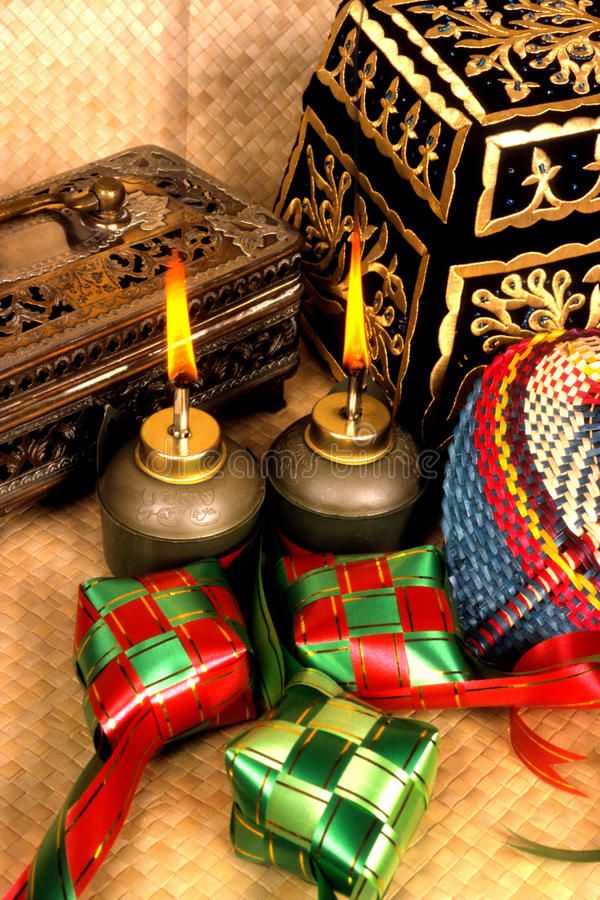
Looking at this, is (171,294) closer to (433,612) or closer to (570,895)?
(433,612)

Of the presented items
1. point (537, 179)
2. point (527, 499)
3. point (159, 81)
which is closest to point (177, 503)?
point (527, 499)

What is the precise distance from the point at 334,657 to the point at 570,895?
0.19 metres

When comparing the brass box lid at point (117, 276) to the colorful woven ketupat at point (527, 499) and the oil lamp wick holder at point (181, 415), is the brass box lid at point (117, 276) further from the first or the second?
the colorful woven ketupat at point (527, 499)

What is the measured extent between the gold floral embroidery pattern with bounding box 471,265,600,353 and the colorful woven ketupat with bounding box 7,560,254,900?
0.88 feet

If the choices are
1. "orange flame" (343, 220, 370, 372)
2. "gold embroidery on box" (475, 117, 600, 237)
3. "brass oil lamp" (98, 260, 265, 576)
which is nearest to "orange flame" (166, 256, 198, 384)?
"brass oil lamp" (98, 260, 265, 576)

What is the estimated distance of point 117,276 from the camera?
2.70ft

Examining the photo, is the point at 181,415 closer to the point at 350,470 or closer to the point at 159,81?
the point at 350,470

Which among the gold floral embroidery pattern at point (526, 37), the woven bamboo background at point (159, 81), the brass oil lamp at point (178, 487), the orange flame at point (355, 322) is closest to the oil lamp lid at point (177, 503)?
the brass oil lamp at point (178, 487)

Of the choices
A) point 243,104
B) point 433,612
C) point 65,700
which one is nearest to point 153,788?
point 65,700

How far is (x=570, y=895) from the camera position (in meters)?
→ 0.65

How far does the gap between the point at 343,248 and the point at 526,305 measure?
0.59ft

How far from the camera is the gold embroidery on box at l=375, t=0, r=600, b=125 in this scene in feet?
2.48

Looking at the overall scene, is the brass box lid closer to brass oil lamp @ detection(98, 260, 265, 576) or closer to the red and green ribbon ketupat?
brass oil lamp @ detection(98, 260, 265, 576)

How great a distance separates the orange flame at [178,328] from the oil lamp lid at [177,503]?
68 millimetres
